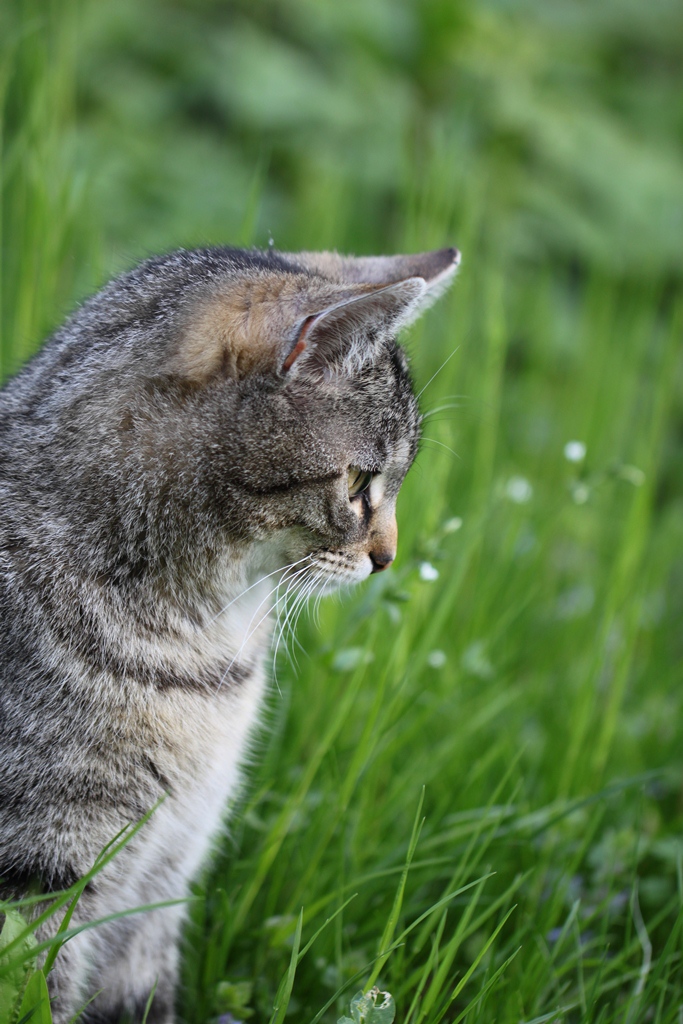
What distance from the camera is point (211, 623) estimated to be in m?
1.14

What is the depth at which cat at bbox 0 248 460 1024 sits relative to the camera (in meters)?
1.02

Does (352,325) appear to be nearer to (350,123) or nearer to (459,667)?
(459,667)

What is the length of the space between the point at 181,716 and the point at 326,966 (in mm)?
423

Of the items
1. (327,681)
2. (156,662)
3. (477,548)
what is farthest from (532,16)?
(156,662)

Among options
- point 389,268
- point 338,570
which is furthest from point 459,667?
point 389,268

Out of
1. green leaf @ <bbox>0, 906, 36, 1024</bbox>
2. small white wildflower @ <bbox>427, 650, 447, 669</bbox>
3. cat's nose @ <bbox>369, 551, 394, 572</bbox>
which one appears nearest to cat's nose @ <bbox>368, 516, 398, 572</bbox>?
cat's nose @ <bbox>369, 551, 394, 572</bbox>

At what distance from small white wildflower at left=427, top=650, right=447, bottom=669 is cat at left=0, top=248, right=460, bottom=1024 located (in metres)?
0.44

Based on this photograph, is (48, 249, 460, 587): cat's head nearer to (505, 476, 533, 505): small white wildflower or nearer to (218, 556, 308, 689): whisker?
(218, 556, 308, 689): whisker

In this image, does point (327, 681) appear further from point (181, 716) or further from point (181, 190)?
point (181, 190)

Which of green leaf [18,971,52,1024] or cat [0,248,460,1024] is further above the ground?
cat [0,248,460,1024]

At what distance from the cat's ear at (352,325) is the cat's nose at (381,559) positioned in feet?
0.85

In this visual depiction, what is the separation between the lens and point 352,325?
3.34ft

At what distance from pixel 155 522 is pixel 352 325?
334 mm

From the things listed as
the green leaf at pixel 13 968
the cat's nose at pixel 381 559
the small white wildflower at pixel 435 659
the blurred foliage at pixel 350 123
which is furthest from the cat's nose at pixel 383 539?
the blurred foliage at pixel 350 123
